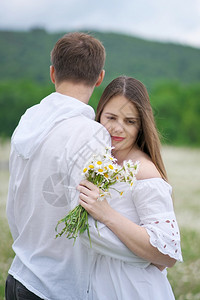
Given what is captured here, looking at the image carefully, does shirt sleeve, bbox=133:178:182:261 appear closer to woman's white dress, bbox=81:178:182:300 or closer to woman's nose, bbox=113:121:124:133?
woman's white dress, bbox=81:178:182:300

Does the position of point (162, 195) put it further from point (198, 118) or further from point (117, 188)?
point (198, 118)

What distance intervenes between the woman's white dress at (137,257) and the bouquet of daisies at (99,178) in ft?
0.37

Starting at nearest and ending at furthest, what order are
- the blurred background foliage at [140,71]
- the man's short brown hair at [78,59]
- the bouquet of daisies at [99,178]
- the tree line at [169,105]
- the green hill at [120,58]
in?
the bouquet of daisies at [99,178], the man's short brown hair at [78,59], the tree line at [169,105], the blurred background foliage at [140,71], the green hill at [120,58]

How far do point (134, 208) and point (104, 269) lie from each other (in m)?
0.43

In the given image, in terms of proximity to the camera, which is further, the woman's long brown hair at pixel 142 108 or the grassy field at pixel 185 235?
the grassy field at pixel 185 235

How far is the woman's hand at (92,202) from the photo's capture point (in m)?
2.54

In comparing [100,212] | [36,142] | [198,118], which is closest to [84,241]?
[100,212]

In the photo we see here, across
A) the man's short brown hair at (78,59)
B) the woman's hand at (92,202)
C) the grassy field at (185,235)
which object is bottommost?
the grassy field at (185,235)

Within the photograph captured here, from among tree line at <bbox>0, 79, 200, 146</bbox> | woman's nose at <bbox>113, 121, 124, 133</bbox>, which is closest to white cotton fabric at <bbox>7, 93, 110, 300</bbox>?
woman's nose at <bbox>113, 121, 124, 133</bbox>

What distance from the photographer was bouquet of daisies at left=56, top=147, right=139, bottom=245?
2.52 metres

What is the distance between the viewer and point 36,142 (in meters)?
2.59

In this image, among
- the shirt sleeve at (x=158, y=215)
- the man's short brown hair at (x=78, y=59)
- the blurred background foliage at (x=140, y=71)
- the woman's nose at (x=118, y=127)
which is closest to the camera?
the shirt sleeve at (x=158, y=215)

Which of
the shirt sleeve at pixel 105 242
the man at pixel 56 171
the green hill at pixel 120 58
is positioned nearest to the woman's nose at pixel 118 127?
the man at pixel 56 171

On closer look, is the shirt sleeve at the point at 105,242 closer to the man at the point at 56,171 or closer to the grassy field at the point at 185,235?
the man at the point at 56,171
